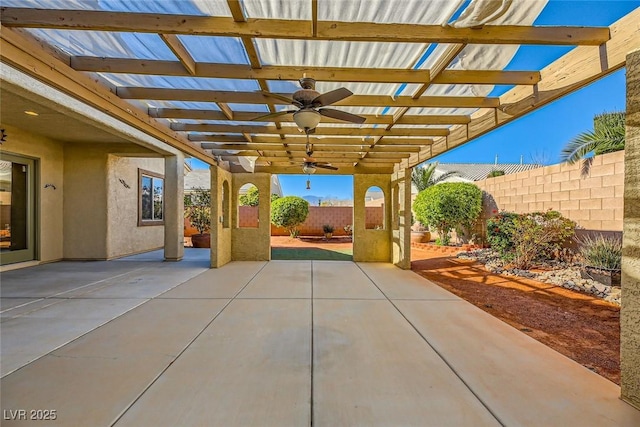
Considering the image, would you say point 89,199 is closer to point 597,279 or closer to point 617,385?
point 617,385

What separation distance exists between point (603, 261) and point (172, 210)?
31.2 ft

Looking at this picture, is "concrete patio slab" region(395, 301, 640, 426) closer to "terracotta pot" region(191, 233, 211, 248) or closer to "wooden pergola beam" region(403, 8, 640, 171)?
"wooden pergola beam" region(403, 8, 640, 171)

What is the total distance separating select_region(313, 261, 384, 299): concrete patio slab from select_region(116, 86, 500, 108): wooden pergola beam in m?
2.93

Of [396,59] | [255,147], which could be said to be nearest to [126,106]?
[255,147]

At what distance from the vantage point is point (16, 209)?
6.26 m

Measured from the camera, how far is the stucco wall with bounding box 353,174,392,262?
800 centimetres

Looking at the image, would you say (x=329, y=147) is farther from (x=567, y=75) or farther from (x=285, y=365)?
(x=285, y=365)

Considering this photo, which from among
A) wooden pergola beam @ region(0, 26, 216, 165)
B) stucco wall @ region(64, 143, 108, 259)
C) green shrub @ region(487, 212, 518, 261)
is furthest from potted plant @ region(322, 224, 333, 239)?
wooden pergola beam @ region(0, 26, 216, 165)

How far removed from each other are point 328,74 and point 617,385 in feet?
12.5

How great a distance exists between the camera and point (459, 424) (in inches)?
71.0

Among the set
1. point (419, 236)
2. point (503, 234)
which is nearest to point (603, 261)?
point (503, 234)

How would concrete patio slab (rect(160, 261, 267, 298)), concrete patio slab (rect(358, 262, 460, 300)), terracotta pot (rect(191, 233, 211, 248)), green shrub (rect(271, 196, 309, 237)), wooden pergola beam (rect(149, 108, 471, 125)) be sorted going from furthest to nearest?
1. green shrub (rect(271, 196, 309, 237))
2. terracotta pot (rect(191, 233, 211, 248))
3. concrete patio slab (rect(358, 262, 460, 300))
4. concrete patio slab (rect(160, 261, 267, 298))
5. wooden pergola beam (rect(149, 108, 471, 125))

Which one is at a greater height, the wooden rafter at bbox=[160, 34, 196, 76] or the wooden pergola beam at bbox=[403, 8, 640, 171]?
the wooden rafter at bbox=[160, 34, 196, 76]

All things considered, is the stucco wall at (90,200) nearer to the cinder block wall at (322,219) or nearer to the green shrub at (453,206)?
the cinder block wall at (322,219)
